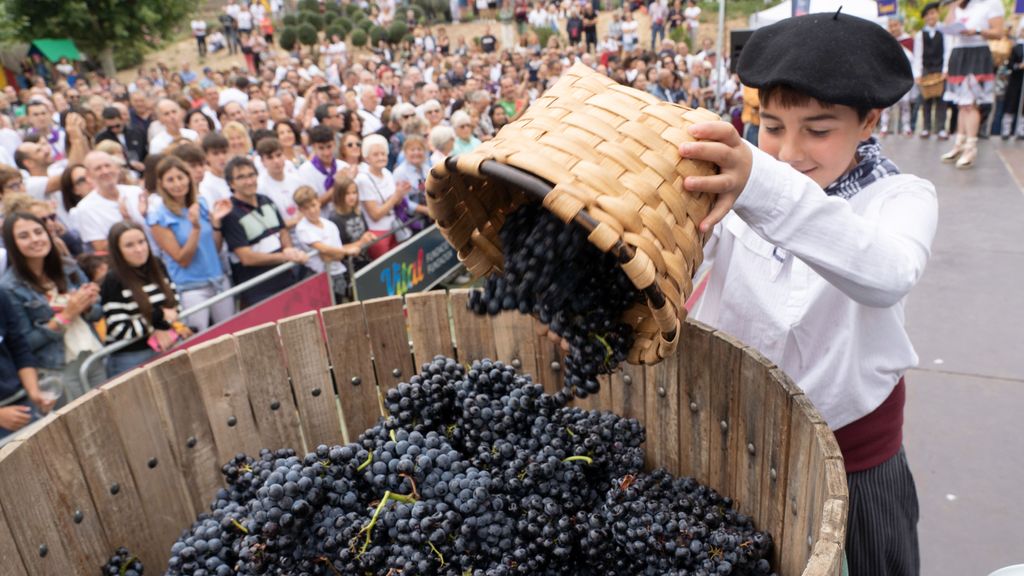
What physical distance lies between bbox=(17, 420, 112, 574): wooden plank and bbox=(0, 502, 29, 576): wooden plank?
0.03 m

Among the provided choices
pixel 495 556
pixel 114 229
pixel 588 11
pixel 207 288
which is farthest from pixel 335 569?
pixel 588 11

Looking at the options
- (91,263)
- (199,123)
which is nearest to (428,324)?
(91,263)

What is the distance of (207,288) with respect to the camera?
477cm

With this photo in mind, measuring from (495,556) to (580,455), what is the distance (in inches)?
13.4

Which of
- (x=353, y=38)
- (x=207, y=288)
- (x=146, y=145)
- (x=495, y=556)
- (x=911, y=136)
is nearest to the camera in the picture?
(x=495, y=556)

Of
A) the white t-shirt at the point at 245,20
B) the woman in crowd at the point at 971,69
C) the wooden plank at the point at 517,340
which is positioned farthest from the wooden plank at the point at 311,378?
the white t-shirt at the point at 245,20

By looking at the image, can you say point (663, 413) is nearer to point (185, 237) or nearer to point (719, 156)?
point (719, 156)

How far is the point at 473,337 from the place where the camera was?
248 centimetres

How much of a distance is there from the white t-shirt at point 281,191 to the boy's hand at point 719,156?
454 centimetres

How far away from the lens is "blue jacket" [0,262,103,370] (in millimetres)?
3543

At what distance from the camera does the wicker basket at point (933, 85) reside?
1072 cm

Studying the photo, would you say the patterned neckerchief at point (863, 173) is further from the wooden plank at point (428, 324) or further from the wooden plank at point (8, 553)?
the wooden plank at point (8, 553)

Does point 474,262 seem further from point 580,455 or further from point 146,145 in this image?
point 146,145

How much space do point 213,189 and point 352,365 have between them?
140 inches
